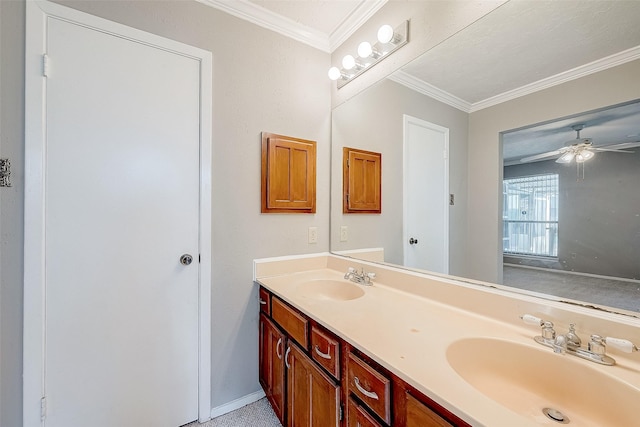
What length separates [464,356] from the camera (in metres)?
0.83

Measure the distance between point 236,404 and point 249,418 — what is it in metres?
0.13

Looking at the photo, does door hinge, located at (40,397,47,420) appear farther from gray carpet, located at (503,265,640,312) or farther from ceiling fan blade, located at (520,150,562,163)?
ceiling fan blade, located at (520,150,562,163)

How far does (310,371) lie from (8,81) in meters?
1.76

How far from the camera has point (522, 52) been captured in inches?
38.6

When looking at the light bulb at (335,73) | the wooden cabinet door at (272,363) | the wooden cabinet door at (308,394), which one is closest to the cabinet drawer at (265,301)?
the wooden cabinet door at (272,363)

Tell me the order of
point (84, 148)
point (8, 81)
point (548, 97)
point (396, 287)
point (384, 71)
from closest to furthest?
point (548, 97) → point (8, 81) → point (84, 148) → point (396, 287) → point (384, 71)

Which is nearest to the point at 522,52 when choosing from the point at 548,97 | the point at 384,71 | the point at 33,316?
the point at 548,97

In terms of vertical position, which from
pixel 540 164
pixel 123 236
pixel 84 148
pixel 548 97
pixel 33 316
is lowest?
pixel 33 316

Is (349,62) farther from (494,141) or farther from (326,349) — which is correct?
(326,349)

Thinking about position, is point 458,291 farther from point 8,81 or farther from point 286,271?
point 8,81

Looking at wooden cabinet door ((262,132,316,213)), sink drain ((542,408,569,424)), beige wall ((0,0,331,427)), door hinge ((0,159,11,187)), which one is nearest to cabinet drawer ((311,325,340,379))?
sink drain ((542,408,569,424))

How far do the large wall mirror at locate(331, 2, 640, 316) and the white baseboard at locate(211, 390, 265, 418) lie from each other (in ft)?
4.03

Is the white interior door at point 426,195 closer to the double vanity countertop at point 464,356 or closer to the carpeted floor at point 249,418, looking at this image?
the double vanity countertop at point 464,356

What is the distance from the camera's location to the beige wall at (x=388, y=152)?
1.23m
